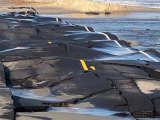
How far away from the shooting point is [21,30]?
23250mm

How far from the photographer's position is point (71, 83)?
10.6 meters

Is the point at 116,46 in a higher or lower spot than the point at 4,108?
lower

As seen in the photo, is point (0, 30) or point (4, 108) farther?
point (0, 30)

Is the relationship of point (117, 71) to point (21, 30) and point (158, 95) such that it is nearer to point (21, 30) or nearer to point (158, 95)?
point (158, 95)

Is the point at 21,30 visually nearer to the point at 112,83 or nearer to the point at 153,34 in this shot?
the point at 153,34

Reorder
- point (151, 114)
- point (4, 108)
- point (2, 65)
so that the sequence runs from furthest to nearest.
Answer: point (2, 65) < point (151, 114) < point (4, 108)

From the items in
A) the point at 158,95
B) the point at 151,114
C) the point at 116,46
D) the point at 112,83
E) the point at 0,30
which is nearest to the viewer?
the point at 151,114

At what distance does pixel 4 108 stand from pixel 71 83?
2744 mm

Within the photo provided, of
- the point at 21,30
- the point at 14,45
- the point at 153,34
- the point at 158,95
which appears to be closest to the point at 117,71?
the point at 158,95

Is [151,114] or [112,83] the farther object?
[112,83]

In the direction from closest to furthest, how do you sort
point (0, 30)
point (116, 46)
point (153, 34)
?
point (116, 46)
point (0, 30)
point (153, 34)

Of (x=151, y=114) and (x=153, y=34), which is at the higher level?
(x=151, y=114)

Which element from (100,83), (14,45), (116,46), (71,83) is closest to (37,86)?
(71,83)

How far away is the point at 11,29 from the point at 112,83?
44.2 feet
